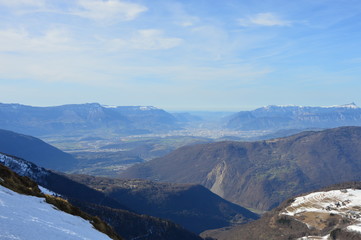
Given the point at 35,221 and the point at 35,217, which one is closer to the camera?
the point at 35,221

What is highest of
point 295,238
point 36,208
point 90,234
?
point 36,208

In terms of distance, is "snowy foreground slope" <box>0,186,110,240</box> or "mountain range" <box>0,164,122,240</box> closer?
"snowy foreground slope" <box>0,186,110,240</box>

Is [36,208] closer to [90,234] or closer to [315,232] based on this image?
[90,234]

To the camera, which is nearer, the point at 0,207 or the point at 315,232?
the point at 0,207

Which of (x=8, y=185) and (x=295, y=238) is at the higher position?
(x=8, y=185)

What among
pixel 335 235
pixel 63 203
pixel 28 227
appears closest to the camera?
pixel 28 227

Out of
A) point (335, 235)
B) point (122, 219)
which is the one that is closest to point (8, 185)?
point (122, 219)

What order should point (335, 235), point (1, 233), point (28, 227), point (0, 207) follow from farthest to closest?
point (335, 235), point (0, 207), point (28, 227), point (1, 233)

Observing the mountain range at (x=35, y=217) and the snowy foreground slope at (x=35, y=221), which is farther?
the mountain range at (x=35, y=217)
